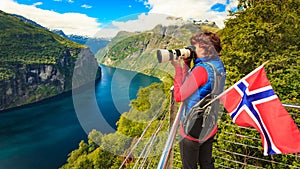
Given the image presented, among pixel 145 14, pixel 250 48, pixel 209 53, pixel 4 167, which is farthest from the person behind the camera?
pixel 4 167

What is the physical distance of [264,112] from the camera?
200cm

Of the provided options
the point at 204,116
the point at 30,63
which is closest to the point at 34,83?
the point at 30,63

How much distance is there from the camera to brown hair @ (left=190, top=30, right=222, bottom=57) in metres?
1.80

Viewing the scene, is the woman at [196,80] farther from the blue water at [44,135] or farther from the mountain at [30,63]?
the mountain at [30,63]

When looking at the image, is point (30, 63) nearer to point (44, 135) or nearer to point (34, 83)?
point (34, 83)

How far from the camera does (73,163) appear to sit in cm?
2364

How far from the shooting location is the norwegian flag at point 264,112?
1906mm

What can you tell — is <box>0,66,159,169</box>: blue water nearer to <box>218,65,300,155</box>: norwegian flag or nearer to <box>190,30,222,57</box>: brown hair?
<box>218,65,300,155</box>: norwegian flag

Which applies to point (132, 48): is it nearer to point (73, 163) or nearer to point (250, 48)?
point (250, 48)

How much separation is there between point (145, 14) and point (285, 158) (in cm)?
372

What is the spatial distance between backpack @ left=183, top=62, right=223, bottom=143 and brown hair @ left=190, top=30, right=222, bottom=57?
0.14 metres

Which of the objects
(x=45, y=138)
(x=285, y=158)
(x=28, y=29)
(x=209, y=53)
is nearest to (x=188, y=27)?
(x=209, y=53)

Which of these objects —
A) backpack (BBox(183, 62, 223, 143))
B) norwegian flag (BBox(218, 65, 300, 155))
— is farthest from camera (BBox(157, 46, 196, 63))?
norwegian flag (BBox(218, 65, 300, 155))

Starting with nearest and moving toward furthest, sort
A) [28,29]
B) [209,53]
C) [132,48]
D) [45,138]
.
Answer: [209,53], [132,48], [45,138], [28,29]
